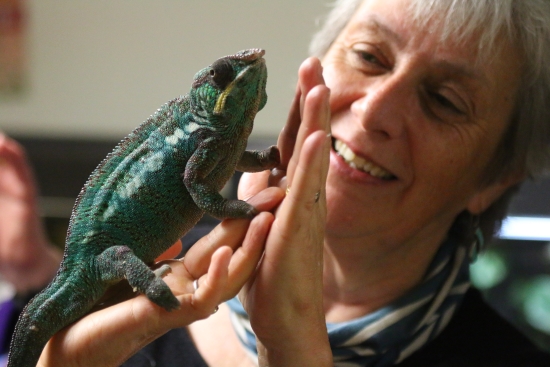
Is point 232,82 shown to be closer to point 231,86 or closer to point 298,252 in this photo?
point 231,86

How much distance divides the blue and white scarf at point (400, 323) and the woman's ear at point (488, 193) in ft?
0.39

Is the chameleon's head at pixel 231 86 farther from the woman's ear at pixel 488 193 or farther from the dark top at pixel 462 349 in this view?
the woman's ear at pixel 488 193

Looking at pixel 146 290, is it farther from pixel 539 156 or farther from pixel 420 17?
pixel 539 156

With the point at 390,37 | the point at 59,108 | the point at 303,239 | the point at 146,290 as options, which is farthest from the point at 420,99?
the point at 59,108

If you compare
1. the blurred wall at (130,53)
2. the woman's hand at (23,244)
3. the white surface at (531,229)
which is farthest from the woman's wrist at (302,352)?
the white surface at (531,229)

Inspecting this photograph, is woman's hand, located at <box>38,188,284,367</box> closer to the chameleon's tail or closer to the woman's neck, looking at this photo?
the chameleon's tail

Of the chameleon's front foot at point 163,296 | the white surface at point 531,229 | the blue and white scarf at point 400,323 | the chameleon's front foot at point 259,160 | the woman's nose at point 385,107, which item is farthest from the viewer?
the white surface at point 531,229

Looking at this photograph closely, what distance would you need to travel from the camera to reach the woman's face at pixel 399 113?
1.00 m

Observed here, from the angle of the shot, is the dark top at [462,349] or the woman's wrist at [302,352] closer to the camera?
the woman's wrist at [302,352]

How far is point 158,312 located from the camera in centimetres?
64

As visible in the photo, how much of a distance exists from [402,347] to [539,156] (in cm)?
55

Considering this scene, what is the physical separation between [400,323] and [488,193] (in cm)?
39

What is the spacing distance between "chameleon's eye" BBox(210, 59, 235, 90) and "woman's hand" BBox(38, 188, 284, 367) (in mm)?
157

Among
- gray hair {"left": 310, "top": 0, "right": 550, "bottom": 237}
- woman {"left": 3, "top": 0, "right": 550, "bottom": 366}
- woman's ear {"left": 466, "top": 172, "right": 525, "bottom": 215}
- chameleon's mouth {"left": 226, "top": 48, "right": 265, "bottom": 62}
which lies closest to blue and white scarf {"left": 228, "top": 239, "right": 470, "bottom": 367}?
woman {"left": 3, "top": 0, "right": 550, "bottom": 366}
